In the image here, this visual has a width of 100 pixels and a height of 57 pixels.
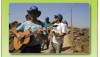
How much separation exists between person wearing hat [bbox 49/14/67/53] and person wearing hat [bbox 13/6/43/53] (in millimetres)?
88

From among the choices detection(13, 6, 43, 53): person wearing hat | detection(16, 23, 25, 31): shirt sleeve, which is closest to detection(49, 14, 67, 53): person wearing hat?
detection(13, 6, 43, 53): person wearing hat

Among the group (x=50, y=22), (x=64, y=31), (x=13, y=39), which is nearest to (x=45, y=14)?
(x=50, y=22)

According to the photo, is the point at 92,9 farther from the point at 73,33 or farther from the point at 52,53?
the point at 52,53

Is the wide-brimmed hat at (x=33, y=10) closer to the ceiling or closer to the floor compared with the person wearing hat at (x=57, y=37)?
closer to the ceiling

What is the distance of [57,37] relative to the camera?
116cm

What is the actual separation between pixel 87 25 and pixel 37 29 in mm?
344

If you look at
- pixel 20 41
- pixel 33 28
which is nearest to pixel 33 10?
pixel 33 28

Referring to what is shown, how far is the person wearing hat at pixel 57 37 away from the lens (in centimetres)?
116

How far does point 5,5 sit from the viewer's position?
1183 mm

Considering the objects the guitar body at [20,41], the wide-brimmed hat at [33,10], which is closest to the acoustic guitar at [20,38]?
the guitar body at [20,41]

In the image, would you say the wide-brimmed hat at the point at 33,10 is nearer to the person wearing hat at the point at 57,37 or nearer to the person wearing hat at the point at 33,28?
the person wearing hat at the point at 33,28

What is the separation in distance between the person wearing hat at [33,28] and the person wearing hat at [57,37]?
0.09 metres

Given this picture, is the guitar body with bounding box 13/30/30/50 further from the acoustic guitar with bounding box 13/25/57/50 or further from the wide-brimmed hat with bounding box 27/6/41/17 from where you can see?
the wide-brimmed hat with bounding box 27/6/41/17

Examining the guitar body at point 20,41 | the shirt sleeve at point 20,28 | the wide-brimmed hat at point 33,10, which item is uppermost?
the wide-brimmed hat at point 33,10
